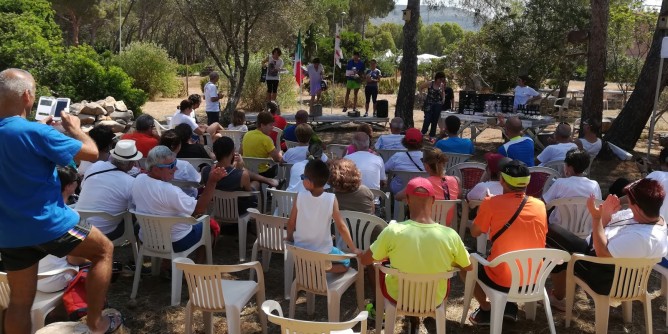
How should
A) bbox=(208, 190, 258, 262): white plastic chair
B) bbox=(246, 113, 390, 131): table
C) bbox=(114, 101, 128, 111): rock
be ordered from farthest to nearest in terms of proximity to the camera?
1. bbox=(246, 113, 390, 131): table
2. bbox=(114, 101, 128, 111): rock
3. bbox=(208, 190, 258, 262): white plastic chair

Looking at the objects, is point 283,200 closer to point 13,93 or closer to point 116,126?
point 13,93

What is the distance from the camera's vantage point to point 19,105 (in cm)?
294

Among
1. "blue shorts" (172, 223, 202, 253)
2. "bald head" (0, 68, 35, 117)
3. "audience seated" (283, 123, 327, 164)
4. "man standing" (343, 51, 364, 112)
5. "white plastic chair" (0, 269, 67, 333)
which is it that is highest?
"man standing" (343, 51, 364, 112)

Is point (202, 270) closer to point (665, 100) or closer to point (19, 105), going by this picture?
point (19, 105)

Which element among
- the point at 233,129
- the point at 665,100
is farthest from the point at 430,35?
the point at 233,129

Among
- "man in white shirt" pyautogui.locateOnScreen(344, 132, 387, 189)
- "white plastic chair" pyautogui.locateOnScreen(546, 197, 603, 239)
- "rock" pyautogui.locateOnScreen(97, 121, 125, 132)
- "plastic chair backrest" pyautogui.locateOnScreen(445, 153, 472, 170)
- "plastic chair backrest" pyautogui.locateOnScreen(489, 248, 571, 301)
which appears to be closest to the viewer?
"plastic chair backrest" pyautogui.locateOnScreen(489, 248, 571, 301)

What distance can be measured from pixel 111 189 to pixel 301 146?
7.37 ft

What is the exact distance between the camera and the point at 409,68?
12.8 meters

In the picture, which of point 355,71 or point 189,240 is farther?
point 355,71

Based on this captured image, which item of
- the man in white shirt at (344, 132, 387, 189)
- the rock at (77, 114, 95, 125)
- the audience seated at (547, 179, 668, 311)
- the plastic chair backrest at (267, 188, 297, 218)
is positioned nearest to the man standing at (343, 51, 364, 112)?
the rock at (77, 114, 95, 125)

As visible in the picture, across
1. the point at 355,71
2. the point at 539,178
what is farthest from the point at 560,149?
the point at 355,71

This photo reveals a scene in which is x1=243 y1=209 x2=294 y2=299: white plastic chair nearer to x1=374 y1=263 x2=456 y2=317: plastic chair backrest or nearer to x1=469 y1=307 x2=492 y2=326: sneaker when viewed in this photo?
x1=374 y1=263 x2=456 y2=317: plastic chair backrest

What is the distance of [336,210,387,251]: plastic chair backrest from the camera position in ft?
13.8

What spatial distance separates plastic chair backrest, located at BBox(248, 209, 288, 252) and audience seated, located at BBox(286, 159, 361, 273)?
1.28 feet
